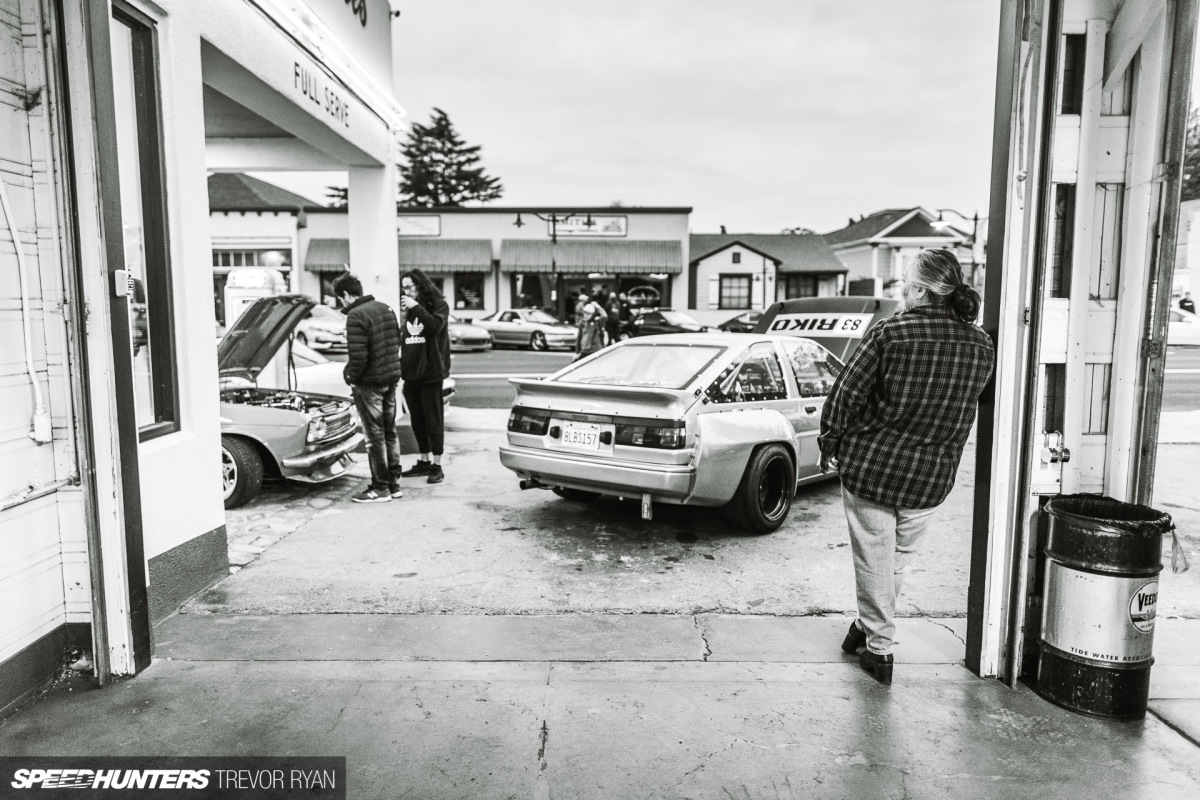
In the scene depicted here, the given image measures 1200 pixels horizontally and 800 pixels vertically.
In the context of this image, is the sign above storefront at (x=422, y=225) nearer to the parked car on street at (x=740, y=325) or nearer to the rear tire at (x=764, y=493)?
the parked car on street at (x=740, y=325)

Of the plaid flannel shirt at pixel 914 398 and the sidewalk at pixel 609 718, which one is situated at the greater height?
the plaid flannel shirt at pixel 914 398

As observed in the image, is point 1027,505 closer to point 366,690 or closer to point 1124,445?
point 1124,445

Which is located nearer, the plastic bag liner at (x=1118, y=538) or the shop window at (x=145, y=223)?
the plastic bag liner at (x=1118, y=538)

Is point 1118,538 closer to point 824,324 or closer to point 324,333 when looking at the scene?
point 824,324

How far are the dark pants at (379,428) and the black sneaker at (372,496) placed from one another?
0.03 meters

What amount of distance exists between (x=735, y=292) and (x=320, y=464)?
1309 inches

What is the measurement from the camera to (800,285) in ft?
138

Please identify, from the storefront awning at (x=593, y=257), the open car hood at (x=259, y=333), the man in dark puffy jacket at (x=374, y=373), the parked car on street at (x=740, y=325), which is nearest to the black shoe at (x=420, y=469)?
the man in dark puffy jacket at (x=374, y=373)

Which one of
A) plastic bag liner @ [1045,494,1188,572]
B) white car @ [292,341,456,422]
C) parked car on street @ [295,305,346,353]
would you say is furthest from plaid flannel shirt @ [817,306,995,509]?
parked car on street @ [295,305,346,353]

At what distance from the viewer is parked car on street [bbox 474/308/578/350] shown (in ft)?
82.4

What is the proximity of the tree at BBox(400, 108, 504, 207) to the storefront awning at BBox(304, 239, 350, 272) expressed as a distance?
1164 inches

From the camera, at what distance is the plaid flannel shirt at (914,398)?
11.0ft

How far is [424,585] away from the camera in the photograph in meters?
4.81

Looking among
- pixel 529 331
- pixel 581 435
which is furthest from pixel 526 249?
pixel 581 435
